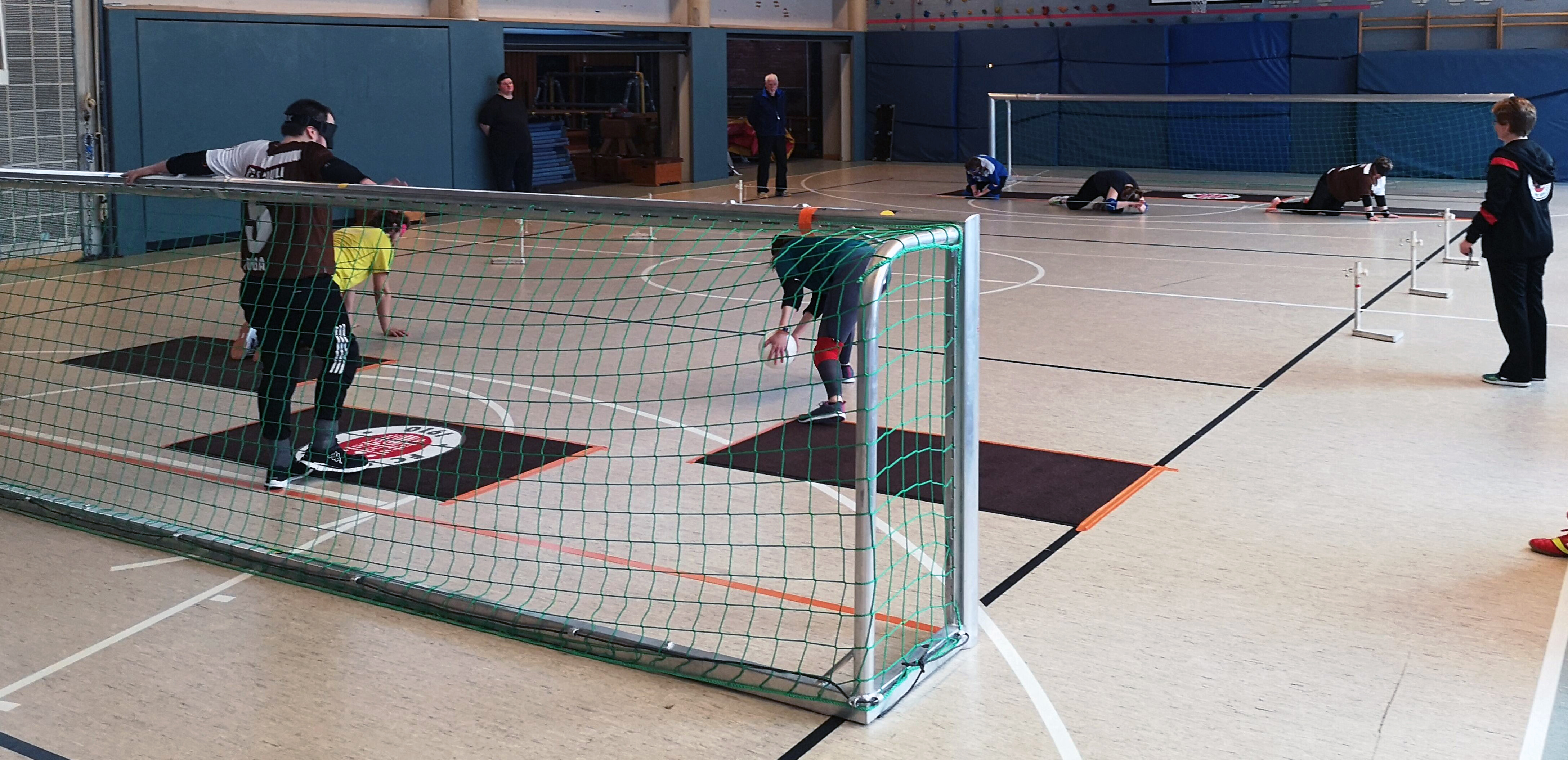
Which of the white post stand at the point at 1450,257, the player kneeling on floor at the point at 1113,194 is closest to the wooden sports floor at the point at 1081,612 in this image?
the white post stand at the point at 1450,257

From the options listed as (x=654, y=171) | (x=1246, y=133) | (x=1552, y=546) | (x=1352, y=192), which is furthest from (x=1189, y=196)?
(x=1552, y=546)

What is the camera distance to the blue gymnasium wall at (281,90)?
13.8 meters

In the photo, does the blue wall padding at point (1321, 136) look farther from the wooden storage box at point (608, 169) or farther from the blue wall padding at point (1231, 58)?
the wooden storage box at point (608, 169)

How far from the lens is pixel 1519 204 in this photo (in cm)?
757

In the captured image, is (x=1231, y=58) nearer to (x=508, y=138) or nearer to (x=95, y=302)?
(x=508, y=138)

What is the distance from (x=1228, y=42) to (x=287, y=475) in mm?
19606

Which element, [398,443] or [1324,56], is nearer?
[398,443]

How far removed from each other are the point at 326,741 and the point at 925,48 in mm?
22849

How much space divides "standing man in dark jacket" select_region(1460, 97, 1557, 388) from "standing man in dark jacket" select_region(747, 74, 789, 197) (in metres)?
12.2

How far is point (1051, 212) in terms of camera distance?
1719 centimetres

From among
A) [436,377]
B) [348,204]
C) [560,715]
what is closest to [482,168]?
[436,377]

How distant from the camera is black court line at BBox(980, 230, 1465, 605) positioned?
506 cm

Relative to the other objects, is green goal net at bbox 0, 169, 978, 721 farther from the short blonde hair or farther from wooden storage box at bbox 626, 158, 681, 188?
wooden storage box at bbox 626, 158, 681, 188

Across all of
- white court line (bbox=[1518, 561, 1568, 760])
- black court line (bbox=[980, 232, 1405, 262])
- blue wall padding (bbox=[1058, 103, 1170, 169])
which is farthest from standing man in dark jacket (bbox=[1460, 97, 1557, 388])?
blue wall padding (bbox=[1058, 103, 1170, 169])
